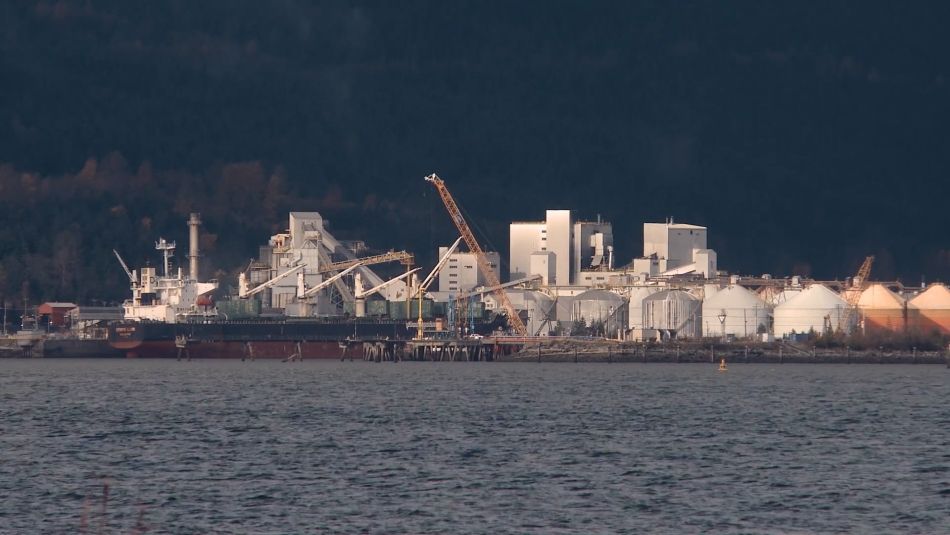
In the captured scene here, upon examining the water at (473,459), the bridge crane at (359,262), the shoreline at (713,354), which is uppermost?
the bridge crane at (359,262)

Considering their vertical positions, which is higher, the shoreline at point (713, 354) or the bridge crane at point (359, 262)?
the bridge crane at point (359, 262)

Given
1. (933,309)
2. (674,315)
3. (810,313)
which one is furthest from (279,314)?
(933,309)

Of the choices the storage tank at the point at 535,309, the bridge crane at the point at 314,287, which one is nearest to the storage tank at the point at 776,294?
the storage tank at the point at 535,309

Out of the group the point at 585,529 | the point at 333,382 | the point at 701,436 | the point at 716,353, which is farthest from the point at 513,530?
the point at 716,353

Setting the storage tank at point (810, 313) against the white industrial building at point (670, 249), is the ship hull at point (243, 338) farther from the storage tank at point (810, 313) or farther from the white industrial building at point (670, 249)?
the storage tank at point (810, 313)

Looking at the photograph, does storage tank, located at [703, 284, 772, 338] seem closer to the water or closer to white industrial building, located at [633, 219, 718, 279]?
white industrial building, located at [633, 219, 718, 279]

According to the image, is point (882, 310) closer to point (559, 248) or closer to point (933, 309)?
point (933, 309)
